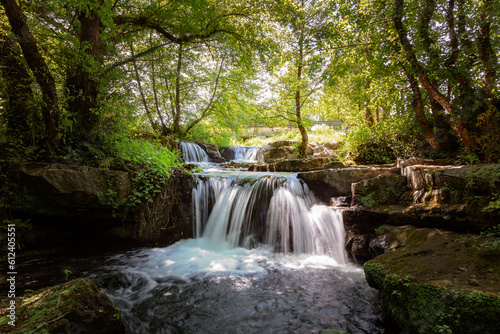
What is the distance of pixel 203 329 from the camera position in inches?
111

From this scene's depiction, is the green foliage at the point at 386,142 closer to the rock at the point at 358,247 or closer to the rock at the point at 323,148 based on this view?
the rock at the point at 323,148

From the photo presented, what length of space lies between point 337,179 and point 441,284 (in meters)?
4.10

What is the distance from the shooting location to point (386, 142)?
828cm

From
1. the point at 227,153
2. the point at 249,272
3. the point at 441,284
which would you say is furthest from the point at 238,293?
the point at 227,153

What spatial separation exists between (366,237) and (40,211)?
22.3 feet

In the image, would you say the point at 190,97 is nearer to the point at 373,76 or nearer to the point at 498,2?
the point at 373,76

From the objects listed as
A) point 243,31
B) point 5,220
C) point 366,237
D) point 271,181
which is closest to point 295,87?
point 243,31

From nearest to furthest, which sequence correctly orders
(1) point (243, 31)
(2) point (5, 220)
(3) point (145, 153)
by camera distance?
(2) point (5, 220) < (3) point (145, 153) < (1) point (243, 31)

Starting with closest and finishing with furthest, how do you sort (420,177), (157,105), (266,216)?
(420,177), (266,216), (157,105)

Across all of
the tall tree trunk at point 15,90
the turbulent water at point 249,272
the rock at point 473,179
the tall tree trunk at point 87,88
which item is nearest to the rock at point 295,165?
the turbulent water at point 249,272

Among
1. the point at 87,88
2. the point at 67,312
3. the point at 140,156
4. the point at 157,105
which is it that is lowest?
the point at 67,312

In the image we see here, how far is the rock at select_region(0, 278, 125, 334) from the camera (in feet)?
6.30

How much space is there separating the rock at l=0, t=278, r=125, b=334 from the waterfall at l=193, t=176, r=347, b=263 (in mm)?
3554

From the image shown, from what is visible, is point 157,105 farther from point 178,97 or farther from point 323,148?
point 323,148
